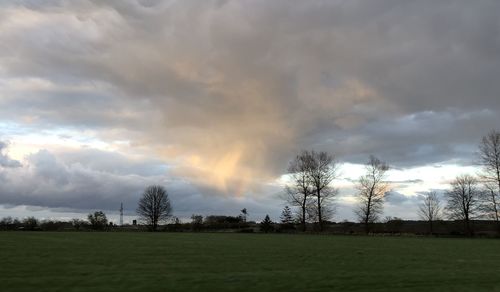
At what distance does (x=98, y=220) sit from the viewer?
6565 inches

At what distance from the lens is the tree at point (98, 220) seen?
15590cm

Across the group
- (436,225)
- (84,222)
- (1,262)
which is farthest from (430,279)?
(84,222)

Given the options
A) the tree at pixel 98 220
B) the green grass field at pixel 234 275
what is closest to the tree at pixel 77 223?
the tree at pixel 98 220

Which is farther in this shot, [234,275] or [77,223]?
[77,223]

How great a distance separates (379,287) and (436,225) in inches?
5254

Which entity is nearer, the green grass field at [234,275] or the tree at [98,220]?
the green grass field at [234,275]

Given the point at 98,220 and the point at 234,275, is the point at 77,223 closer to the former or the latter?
the point at 98,220

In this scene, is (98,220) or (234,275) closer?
(234,275)

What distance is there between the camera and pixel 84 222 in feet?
529

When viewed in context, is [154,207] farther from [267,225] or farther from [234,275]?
[234,275]

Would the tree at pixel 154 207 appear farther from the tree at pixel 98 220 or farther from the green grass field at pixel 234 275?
the green grass field at pixel 234 275

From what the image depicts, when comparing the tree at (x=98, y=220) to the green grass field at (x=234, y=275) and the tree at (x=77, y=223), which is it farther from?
the green grass field at (x=234, y=275)

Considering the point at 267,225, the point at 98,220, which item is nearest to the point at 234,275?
the point at 267,225

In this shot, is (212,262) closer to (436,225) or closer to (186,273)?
(186,273)
